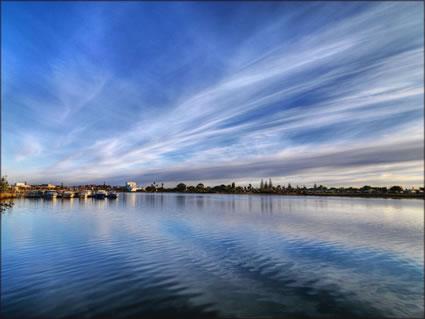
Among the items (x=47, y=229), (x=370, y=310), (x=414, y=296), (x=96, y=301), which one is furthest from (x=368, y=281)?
(x=47, y=229)

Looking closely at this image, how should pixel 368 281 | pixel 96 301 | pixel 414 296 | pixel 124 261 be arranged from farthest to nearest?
pixel 124 261, pixel 368 281, pixel 414 296, pixel 96 301

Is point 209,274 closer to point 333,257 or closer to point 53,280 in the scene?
point 53,280

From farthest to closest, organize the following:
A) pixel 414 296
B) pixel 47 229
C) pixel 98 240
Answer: pixel 47 229, pixel 98 240, pixel 414 296

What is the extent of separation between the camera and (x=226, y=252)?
23.8m

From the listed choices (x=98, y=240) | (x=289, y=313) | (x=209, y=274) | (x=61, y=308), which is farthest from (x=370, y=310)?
(x=98, y=240)

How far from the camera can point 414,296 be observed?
48.9 ft

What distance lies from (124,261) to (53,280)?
5.80 metres

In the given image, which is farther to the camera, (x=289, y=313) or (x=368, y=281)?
(x=368, y=281)

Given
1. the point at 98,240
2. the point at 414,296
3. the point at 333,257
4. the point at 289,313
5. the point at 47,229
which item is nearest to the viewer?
the point at 289,313

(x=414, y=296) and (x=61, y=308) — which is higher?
(x=61, y=308)

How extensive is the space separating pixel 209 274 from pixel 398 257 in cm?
2094

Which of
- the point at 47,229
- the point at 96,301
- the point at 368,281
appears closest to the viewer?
the point at 96,301

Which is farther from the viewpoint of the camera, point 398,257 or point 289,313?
point 398,257

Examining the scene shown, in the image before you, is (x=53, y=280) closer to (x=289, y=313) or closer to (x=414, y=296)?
(x=289, y=313)
